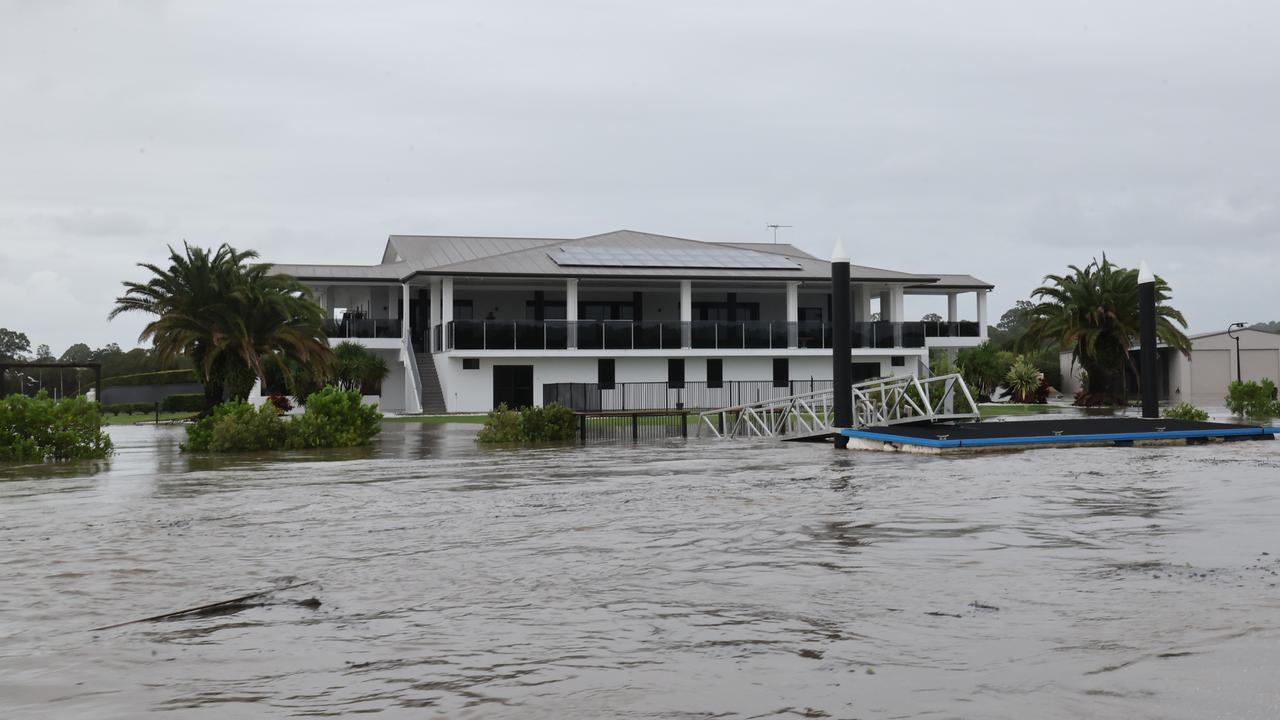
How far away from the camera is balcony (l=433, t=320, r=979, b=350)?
4288cm

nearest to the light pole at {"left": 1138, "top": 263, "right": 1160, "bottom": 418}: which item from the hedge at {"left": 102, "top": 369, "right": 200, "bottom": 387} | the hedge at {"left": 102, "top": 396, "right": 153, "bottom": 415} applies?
the hedge at {"left": 102, "top": 396, "right": 153, "bottom": 415}

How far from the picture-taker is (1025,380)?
5219 centimetres

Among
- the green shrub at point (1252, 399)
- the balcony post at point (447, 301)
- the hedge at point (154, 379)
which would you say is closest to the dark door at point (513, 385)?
the balcony post at point (447, 301)

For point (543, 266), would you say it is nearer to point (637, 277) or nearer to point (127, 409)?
point (637, 277)

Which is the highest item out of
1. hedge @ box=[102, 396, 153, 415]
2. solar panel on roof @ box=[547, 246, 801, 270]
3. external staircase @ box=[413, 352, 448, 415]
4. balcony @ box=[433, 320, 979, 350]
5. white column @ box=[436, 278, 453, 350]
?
solar panel on roof @ box=[547, 246, 801, 270]

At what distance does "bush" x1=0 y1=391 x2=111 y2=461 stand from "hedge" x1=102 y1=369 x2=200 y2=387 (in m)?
35.9

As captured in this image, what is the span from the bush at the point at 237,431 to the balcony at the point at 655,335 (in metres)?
15.4

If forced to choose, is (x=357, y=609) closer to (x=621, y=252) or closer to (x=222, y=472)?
(x=222, y=472)

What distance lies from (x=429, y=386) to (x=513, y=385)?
3.14m

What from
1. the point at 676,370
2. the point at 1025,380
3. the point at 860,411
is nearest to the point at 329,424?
the point at 860,411

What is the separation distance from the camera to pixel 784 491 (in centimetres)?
1502

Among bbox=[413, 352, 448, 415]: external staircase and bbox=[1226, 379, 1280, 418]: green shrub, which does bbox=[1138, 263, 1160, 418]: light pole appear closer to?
bbox=[1226, 379, 1280, 418]: green shrub

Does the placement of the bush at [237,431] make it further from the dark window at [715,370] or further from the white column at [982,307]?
the white column at [982,307]

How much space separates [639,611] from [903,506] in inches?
243
